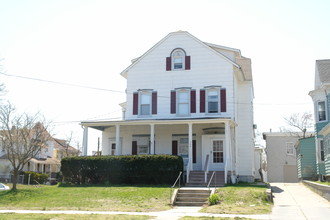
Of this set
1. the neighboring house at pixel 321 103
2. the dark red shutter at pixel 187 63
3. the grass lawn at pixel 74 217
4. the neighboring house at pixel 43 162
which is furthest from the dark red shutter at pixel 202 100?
the neighboring house at pixel 43 162

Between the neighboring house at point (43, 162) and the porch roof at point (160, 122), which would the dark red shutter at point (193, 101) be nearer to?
the porch roof at point (160, 122)

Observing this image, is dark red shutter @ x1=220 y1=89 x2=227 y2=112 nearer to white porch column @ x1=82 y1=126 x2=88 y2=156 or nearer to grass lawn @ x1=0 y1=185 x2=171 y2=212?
grass lawn @ x1=0 y1=185 x2=171 y2=212

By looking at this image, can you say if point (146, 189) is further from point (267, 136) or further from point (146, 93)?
point (267, 136)

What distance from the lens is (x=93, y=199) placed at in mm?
18531

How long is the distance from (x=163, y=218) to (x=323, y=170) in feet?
59.8

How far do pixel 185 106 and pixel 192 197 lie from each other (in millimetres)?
10184

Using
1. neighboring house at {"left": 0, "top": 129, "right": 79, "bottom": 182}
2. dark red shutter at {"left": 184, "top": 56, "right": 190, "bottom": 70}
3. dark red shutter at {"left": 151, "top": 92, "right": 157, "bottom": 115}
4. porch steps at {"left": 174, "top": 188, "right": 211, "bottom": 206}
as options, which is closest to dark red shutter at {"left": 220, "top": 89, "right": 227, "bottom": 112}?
dark red shutter at {"left": 184, "top": 56, "right": 190, "bottom": 70}

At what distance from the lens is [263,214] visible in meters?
13.9

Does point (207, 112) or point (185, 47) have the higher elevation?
point (185, 47)

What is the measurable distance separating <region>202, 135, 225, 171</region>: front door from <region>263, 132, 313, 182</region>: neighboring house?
22.3 meters

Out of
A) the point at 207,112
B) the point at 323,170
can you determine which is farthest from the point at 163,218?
the point at 323,170

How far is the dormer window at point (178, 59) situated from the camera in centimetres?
2823

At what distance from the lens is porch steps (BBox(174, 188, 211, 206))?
1772 cm

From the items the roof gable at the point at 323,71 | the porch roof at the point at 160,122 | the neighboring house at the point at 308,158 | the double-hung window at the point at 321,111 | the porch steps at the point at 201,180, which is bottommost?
the porch steps at the point at 201,180
